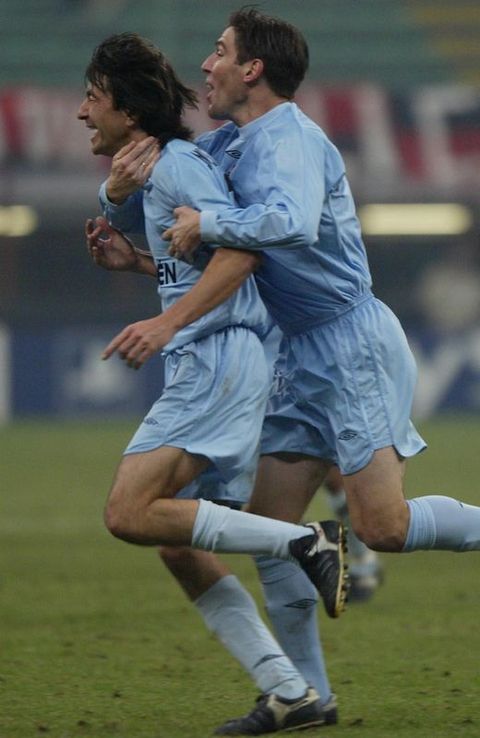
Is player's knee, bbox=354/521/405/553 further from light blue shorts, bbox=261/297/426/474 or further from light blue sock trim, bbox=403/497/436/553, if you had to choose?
light blue shorts, bbox=261/297/426/474

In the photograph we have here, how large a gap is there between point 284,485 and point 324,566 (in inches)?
22.2

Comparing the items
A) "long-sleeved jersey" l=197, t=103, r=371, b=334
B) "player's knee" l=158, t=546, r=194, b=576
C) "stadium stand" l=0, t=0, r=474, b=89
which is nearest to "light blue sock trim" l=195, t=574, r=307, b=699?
"player's knee" l=158, t=546, r=194, b=576

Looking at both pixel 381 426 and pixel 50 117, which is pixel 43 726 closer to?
pixel 381 426

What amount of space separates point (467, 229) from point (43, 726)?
19.4 m

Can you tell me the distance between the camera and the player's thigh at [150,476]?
175 inches

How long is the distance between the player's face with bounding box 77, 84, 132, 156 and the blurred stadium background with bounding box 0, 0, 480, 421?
1515 cm

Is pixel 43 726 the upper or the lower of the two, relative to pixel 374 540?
lower

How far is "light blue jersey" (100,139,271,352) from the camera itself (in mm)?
4602

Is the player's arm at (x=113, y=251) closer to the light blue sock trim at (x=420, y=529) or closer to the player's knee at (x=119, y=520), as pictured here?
the player's knee at (x=119, y=520)

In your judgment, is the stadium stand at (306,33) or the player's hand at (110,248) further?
the stadium stand at (306,33)

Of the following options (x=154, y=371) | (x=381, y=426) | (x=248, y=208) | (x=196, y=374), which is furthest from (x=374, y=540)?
(x=154, y=371)

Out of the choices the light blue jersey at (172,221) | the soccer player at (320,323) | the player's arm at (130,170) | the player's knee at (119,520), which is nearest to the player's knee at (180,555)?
the player's knee at (119,520)

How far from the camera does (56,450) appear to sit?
16328mm

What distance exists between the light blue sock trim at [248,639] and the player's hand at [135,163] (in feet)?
3.98
